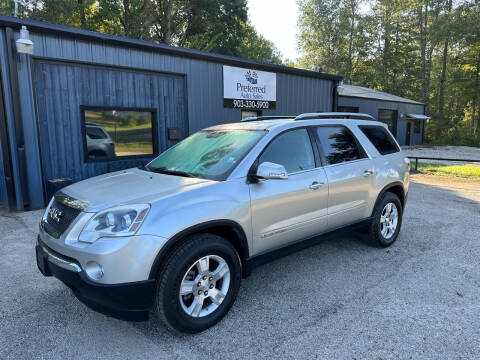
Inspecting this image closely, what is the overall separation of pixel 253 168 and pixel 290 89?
9.51m

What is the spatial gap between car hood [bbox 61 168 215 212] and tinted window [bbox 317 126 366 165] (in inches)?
62.6

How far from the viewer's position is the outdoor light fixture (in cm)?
619

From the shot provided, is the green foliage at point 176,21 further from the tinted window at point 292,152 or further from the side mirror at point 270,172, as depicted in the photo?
the side mirror at point 270,172

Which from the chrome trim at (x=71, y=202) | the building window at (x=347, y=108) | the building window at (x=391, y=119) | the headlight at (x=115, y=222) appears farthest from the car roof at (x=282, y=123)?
the building window at (x=391, y=119)

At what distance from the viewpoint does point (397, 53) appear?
125ft

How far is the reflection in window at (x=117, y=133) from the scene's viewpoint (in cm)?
786

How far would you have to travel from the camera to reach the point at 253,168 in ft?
10.3

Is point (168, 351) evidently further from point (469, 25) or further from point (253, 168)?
point (469, 25)

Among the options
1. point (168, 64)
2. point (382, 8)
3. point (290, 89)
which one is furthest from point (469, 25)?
point (168, 64)

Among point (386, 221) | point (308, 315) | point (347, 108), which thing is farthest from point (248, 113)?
point (347, 108)

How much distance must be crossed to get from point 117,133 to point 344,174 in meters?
6.10

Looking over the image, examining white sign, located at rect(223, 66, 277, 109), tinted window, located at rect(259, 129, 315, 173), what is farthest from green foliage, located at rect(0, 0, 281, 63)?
tinted window, located at rect(259, 129, 315, 173)

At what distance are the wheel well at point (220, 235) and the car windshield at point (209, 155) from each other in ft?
1.50

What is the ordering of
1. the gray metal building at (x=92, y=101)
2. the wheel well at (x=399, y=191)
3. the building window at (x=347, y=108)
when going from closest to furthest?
1. the wheel well at (x=399, y=191)
2. the gray metal building at (x=92, y=101)
3. the building window at (x=347, y=108)
